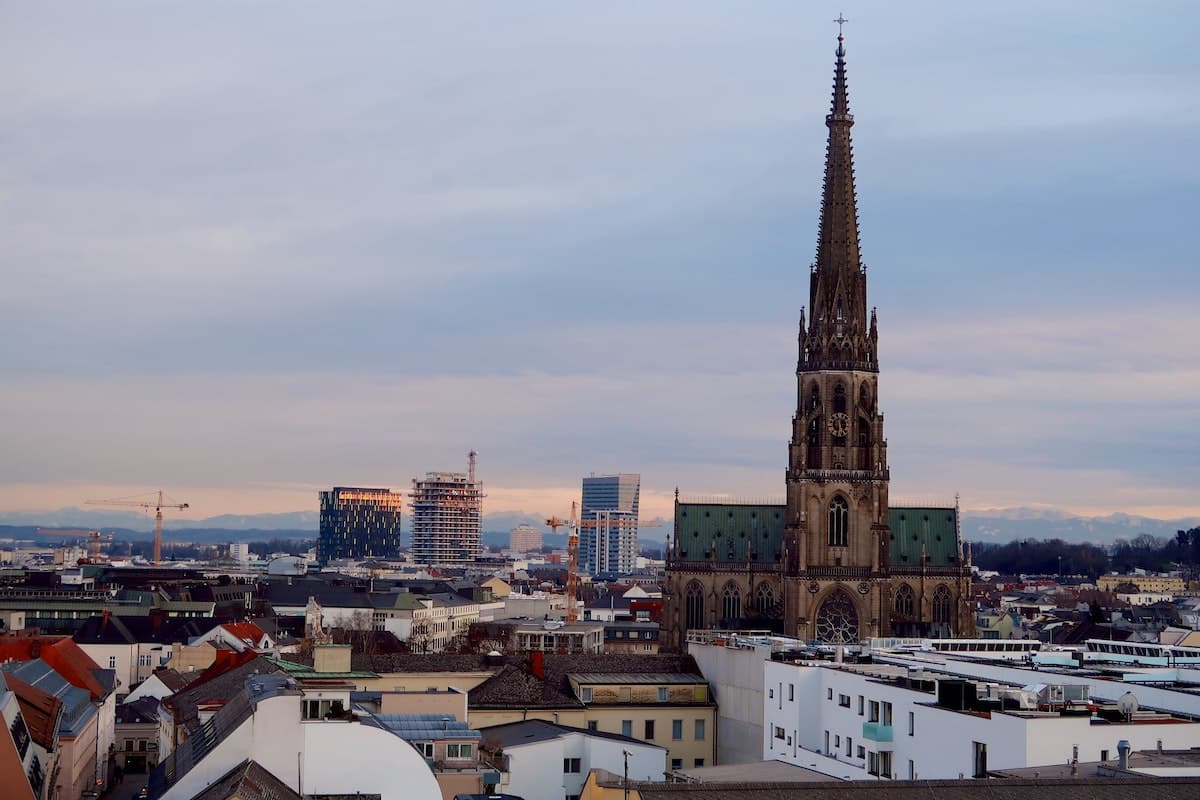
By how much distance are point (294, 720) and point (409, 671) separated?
5099 cm

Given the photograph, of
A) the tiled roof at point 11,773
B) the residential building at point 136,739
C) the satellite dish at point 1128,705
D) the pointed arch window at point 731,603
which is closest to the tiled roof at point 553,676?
the residential building at point 136,739

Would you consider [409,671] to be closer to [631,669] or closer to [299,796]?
[631,669]

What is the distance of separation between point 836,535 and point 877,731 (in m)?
92.5

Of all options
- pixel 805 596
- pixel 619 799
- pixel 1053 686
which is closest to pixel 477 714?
pixel 1053 686

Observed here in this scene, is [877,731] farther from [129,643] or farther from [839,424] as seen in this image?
[129,643]

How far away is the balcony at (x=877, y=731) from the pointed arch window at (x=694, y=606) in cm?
9490

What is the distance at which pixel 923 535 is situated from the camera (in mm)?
181500

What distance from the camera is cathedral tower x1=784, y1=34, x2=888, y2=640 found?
568 feet

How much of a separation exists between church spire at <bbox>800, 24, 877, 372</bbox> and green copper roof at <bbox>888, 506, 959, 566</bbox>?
51.7ft

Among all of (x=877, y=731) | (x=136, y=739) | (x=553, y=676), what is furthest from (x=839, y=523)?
(x=877, y=731)

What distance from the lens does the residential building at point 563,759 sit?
291 ft

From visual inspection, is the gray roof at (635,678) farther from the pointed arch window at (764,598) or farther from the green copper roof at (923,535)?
the green copper roof at (923,535)

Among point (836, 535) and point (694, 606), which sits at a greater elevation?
point (836, 535)

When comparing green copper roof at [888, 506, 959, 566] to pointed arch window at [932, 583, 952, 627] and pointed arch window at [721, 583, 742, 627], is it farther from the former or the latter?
pointed arch window at [721, 583, 742, 627]
